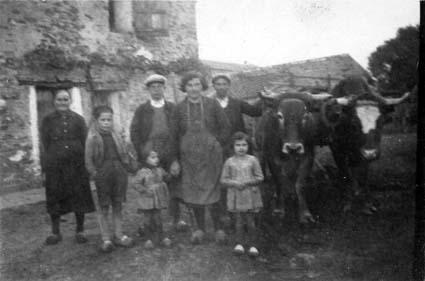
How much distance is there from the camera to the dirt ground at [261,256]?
3.53m

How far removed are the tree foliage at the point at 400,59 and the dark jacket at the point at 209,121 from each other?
7.60 m

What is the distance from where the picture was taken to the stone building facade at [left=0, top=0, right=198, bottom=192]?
748cm

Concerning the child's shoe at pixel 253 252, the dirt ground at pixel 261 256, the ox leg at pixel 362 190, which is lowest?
the dirt ground at pixel 261 256

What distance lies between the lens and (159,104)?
4445 mm

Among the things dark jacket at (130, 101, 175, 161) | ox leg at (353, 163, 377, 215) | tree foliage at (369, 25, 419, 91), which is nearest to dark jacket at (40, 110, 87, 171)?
dark jacket at (130, 101, 175, 161)

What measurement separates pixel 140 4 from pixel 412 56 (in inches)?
352

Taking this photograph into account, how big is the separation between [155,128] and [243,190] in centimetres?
118

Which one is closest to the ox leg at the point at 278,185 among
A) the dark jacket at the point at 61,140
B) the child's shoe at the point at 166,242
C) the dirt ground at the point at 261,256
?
the dirt ground at the point at 261,256

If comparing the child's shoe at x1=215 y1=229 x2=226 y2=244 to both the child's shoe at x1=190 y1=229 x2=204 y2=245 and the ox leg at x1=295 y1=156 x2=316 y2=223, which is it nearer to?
the child's shoe at x1=190 y1=229 x2=204 y2=245

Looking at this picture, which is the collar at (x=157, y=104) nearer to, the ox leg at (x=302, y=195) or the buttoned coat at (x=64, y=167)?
the buttoned coat at (x=64, y=167)

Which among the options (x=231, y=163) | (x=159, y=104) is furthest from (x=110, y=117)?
(x=231, y=163)

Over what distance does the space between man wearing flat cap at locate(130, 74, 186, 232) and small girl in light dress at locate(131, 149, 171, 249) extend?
0.45 ft

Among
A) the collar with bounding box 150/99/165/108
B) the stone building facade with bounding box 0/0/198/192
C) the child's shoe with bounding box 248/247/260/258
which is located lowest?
the child's shoe with bounding box 248/247/260/258

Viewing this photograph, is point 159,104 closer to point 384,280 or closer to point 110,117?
point 110,117
